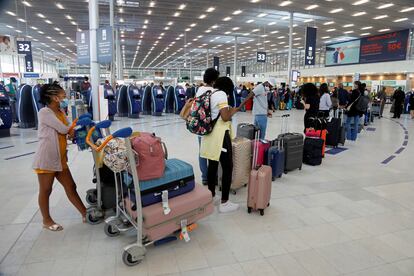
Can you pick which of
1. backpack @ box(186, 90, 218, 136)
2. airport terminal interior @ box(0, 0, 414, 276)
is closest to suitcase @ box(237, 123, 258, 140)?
airport terminal interior @ box(0, 0, 414, 276)

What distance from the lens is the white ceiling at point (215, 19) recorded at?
1413 centimetres

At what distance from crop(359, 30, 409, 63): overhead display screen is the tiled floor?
20336 mm

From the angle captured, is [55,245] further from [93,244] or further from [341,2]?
[341,2]

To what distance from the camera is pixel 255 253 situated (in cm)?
239

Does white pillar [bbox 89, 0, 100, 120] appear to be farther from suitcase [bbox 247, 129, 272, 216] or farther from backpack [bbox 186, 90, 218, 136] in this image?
suitcase [bbox 247, 129, 272, 216]

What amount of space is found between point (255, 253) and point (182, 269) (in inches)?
24.8

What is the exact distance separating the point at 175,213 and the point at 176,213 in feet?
0.04

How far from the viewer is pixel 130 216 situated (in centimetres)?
237

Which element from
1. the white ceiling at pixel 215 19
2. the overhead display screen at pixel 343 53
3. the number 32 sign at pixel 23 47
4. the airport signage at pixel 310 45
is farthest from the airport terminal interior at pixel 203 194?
the overhead display screen at pixel 343 53

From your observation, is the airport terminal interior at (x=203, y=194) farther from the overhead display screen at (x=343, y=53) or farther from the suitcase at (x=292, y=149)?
the overhead display screen at (x=343, y=53)

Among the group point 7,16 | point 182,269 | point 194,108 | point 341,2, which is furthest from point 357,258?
point 7,16

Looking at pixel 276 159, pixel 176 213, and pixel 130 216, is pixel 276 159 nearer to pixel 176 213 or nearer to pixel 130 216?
pixel 176 213

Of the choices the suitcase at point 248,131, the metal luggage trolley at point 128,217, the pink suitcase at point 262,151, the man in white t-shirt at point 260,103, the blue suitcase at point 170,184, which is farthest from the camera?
the man in white t-shirt at point 260,103

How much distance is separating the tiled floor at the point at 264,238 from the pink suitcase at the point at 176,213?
217 millimetres
